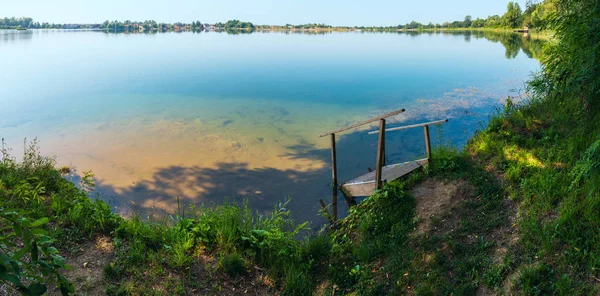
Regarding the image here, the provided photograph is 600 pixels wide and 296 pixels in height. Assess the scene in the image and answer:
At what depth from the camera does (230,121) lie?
598 inches

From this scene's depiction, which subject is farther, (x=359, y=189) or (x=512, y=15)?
(x=512, y=15)

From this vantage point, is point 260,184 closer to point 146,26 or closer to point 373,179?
point 373,179

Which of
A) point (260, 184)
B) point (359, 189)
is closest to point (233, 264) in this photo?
point (359, 189)

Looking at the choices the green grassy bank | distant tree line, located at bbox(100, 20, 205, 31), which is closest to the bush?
the green grassy bank

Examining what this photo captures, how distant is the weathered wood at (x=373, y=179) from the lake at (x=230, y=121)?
0.48m

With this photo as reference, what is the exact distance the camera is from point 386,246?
535cm

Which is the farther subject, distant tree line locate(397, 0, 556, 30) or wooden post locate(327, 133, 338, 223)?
distant tree line locate(397, 0, 556, 30)

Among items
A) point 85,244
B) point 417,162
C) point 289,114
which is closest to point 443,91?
point 289,114

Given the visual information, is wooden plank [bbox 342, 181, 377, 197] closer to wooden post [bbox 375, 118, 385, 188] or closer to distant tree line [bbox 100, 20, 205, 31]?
wooden post [bbox 375, 118, 385, 188]

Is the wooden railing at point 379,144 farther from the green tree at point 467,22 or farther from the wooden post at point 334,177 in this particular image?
the green tree at point 467,22

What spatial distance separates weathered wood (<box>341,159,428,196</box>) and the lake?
1.59 feet

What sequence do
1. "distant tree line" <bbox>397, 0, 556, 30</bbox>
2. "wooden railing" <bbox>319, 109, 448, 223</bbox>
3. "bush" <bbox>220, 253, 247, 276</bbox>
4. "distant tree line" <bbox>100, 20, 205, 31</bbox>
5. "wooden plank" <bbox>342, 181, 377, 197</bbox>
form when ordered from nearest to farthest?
"bush" <bbox>220, 253, 247, 276</bbox>
"wooden railing" <bbox>319, 109, 448, 223</bbox>
"wooden plank" <bbox>342, 181, 377, 197</bbox>
"distant tree line" <bbox>397, 0, 556, 30</bbox>
"distant tree line" <bbox>100, 20, 205, 31</bbox>

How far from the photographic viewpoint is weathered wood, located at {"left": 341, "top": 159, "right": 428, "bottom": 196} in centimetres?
780

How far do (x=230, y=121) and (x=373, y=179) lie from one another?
8493 millimetres
